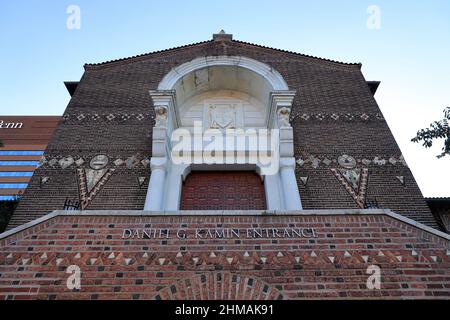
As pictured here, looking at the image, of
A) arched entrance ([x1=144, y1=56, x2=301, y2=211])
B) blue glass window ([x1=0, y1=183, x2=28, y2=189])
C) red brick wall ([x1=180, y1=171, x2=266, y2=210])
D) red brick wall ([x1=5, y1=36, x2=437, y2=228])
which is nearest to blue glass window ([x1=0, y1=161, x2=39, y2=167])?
blue glass window ([x1=0, y1=183, x2=28, y2=189])

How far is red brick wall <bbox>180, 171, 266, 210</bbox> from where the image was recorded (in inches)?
365

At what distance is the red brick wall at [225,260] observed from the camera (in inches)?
172

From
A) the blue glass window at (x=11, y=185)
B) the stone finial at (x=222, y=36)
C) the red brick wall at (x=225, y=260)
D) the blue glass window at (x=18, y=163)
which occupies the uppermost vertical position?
the blue glass window at (x=18, y=163)

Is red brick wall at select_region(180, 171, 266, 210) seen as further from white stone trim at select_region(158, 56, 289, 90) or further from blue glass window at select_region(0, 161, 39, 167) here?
blue glass window at select_region(0, 161, 39, 167)

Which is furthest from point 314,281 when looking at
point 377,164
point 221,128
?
point 221,128

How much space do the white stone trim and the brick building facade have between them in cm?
4

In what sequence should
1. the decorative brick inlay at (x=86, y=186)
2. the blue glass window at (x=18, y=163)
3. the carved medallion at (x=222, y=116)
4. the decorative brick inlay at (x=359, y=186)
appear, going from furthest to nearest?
the blue glass window at (x=18, y=163)
the carved medallion at (x=222, y=116)
the decorative brick inlay at (x=359, y=186)
the decorative brick inlay at (x=86, y=186)

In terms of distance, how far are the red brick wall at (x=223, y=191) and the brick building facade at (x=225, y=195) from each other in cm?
4

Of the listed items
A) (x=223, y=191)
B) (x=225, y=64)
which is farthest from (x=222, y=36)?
(x=223, y=191)

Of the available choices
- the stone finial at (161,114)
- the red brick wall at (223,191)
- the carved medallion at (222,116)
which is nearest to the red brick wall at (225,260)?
the red brick wall at (223,191)

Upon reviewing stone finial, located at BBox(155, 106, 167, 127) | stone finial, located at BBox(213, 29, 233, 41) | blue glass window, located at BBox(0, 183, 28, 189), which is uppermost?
blue glass window, located at BBox(0, 183, 28, 189)

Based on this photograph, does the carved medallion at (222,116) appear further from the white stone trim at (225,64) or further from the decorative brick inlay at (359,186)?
the decorative brick inlay at (359,186)

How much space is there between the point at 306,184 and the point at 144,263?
5.53 m
